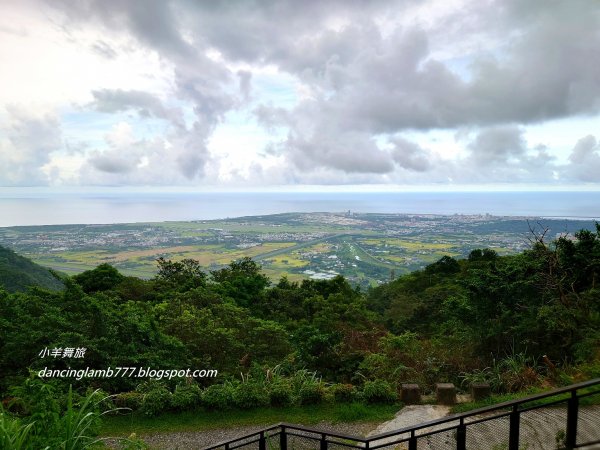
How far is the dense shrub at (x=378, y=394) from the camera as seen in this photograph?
24.8 feet

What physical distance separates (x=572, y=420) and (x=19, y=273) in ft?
122

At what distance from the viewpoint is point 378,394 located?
7570mm

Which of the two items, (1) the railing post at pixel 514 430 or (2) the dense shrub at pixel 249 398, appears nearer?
(1) the railing post at pixel 514 430

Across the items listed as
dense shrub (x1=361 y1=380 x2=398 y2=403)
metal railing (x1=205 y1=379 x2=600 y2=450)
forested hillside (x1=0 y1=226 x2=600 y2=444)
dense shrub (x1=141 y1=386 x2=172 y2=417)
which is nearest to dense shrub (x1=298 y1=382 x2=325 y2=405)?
forested hillside (x1=0 y1=226 x2=600 y2=444)

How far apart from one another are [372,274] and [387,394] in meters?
50.4

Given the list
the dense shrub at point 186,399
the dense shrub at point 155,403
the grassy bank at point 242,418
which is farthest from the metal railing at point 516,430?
the dense shrub at point 155,403

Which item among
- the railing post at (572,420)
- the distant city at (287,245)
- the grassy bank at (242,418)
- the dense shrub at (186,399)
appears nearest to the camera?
the railing post at (572,420)

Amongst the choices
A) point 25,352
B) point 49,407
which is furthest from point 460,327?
point 25,352

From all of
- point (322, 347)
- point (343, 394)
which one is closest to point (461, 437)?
Result: point (343, 394)

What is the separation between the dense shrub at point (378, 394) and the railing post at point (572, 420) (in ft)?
12.3

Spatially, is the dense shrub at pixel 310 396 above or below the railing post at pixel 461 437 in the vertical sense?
below

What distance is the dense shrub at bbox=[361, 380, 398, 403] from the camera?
298 inches

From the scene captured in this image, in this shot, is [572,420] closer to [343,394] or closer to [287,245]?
[343,394]

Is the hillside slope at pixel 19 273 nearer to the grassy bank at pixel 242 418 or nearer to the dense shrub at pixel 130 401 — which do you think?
the dense shrub at pixel 130 401
